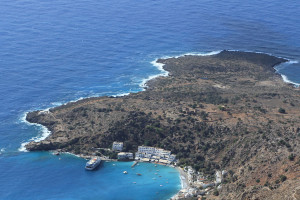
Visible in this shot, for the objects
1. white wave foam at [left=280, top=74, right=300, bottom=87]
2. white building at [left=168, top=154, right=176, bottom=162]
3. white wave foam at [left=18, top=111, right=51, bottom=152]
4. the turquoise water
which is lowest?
the turquoise water

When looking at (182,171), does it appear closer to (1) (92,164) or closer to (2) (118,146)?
(2) (118,146)

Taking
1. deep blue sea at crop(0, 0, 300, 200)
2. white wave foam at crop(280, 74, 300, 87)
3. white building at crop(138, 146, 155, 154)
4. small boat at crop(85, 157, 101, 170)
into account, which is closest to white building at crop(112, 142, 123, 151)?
white building at crop(138, 146, 155, 154)

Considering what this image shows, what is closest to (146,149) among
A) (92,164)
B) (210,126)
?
(92,164)

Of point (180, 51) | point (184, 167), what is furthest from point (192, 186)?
point (180, 51)

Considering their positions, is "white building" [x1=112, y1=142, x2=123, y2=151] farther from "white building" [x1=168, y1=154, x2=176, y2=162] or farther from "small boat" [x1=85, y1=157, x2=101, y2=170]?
"white building" [x1=168, y1=154, x2=176, y2=162]

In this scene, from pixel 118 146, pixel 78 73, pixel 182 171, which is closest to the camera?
pixel 182 171

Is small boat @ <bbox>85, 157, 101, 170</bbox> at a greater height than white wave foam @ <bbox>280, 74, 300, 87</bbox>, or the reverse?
white wave foam @ <bbox>280, 74, 300, 87</bbox>

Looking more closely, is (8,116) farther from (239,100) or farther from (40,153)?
(239,100)
